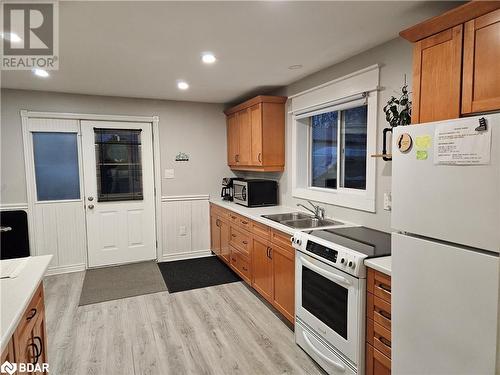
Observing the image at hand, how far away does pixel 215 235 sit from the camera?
190 inches

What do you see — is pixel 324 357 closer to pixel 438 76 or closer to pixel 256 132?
pixel 438 76

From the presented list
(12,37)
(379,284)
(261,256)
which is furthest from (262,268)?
(12,37)

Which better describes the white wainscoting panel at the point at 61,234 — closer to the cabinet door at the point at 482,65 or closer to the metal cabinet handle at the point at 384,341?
the metal cabinet handle at the point at 384,341

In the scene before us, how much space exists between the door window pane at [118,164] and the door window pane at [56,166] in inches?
11.6

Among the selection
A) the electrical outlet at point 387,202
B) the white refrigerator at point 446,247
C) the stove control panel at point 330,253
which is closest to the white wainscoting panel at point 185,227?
the stove control panel at point 330,253

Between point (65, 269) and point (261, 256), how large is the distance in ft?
9.38

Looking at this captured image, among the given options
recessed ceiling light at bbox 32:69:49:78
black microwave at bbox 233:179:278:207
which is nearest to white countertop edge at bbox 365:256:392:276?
black microwave at bbox 233:179:278:207

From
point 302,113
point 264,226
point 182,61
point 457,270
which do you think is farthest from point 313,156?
point 457,270

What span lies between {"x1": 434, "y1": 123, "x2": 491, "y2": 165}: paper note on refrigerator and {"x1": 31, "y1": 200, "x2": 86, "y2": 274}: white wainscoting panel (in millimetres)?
4357

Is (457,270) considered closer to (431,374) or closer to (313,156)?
(431,374)

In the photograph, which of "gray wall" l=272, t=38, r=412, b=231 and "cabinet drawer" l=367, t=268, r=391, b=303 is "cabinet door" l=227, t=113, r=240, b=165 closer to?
"gray wall" l=272, t=38, r=412, b=231

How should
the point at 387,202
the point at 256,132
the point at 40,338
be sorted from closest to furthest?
the point at 40,338
the point at 387,202
the point at 256,132

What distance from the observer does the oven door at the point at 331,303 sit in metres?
1.95

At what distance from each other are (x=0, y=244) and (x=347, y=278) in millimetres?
3712
